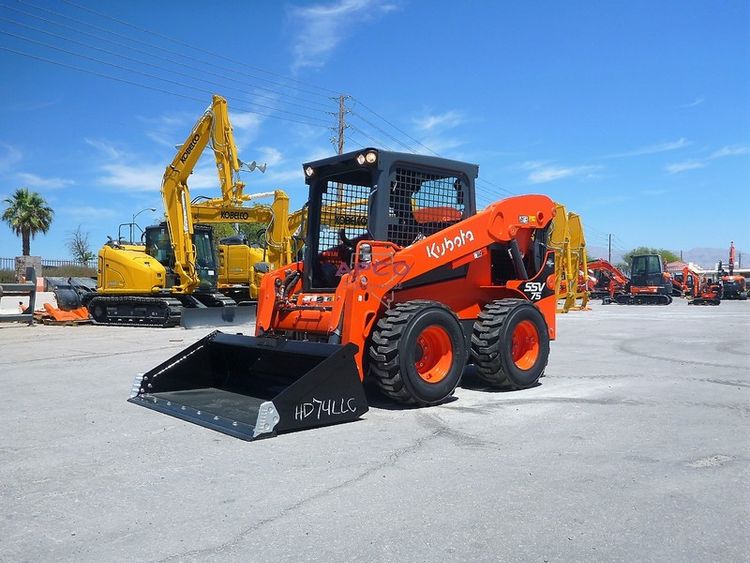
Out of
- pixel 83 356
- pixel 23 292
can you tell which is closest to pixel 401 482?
pixel 83 356

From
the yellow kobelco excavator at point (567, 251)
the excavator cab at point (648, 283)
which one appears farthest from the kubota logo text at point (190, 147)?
the excavator cab at point (648, 283)

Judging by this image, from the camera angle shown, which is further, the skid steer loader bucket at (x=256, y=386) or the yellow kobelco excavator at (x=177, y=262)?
the yellow kobelco excavator at (x=177, y=262)

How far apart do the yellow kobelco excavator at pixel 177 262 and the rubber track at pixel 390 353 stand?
38.7 ft

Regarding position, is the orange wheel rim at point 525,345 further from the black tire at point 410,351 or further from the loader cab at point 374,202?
the loader cab at point 374,202

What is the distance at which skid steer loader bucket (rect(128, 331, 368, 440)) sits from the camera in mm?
5234

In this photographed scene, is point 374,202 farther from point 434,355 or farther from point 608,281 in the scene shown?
point 608,281

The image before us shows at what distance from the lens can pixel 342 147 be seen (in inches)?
1410

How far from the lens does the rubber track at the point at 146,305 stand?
56.2ft

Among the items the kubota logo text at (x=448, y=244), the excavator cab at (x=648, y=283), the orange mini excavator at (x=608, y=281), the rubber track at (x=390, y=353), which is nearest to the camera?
the rubber track at (x=390, y=353)

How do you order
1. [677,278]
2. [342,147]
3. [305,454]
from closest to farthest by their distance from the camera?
[305,454], [342,147], [677,278]

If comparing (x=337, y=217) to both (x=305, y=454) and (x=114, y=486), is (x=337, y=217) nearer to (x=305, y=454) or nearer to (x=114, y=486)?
(x=305, y=454)

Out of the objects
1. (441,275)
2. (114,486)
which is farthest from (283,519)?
(441,275)

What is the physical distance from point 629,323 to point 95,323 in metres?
15.5

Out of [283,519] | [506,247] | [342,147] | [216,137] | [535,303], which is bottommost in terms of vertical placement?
[283,519]
